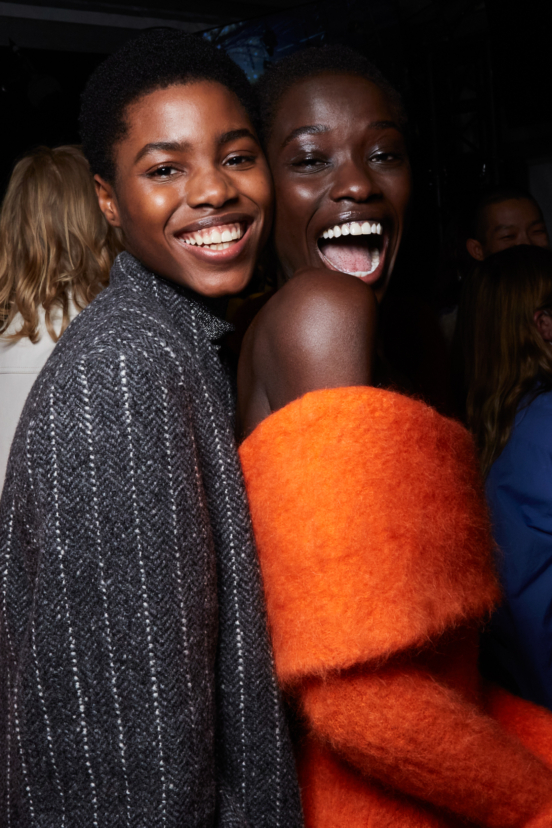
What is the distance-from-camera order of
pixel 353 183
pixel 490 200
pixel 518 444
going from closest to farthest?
pixel 353 183 → pixel 518 444 → pixel 490 200

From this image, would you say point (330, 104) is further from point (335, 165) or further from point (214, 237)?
point (214, 237)

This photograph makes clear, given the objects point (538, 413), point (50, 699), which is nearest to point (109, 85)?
point (50, 699)

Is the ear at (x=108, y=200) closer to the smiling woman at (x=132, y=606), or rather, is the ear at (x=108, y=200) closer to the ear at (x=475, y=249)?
the smiling woman at (x=132, y=606)

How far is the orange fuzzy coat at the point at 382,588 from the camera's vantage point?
851 millimetres

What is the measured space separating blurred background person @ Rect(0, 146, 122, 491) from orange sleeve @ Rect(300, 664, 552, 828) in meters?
1.66

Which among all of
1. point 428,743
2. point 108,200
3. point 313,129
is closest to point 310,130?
point 313,129

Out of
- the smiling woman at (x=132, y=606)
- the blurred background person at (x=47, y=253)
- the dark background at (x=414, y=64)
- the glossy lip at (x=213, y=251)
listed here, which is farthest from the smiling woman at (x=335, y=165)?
the dark background at (x=414, y=64)

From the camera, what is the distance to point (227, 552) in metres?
0.91

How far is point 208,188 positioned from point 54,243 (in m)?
1.40

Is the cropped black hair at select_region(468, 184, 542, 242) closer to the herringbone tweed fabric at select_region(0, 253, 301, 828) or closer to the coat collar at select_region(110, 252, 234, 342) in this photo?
the coat collar at select_region(110, 252, 234, 342)

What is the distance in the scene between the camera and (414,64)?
509 cm

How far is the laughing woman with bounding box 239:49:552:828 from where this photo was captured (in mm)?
855

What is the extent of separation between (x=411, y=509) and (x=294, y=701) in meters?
0.33

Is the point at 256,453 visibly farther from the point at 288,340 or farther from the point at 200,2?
the point at 200,2
